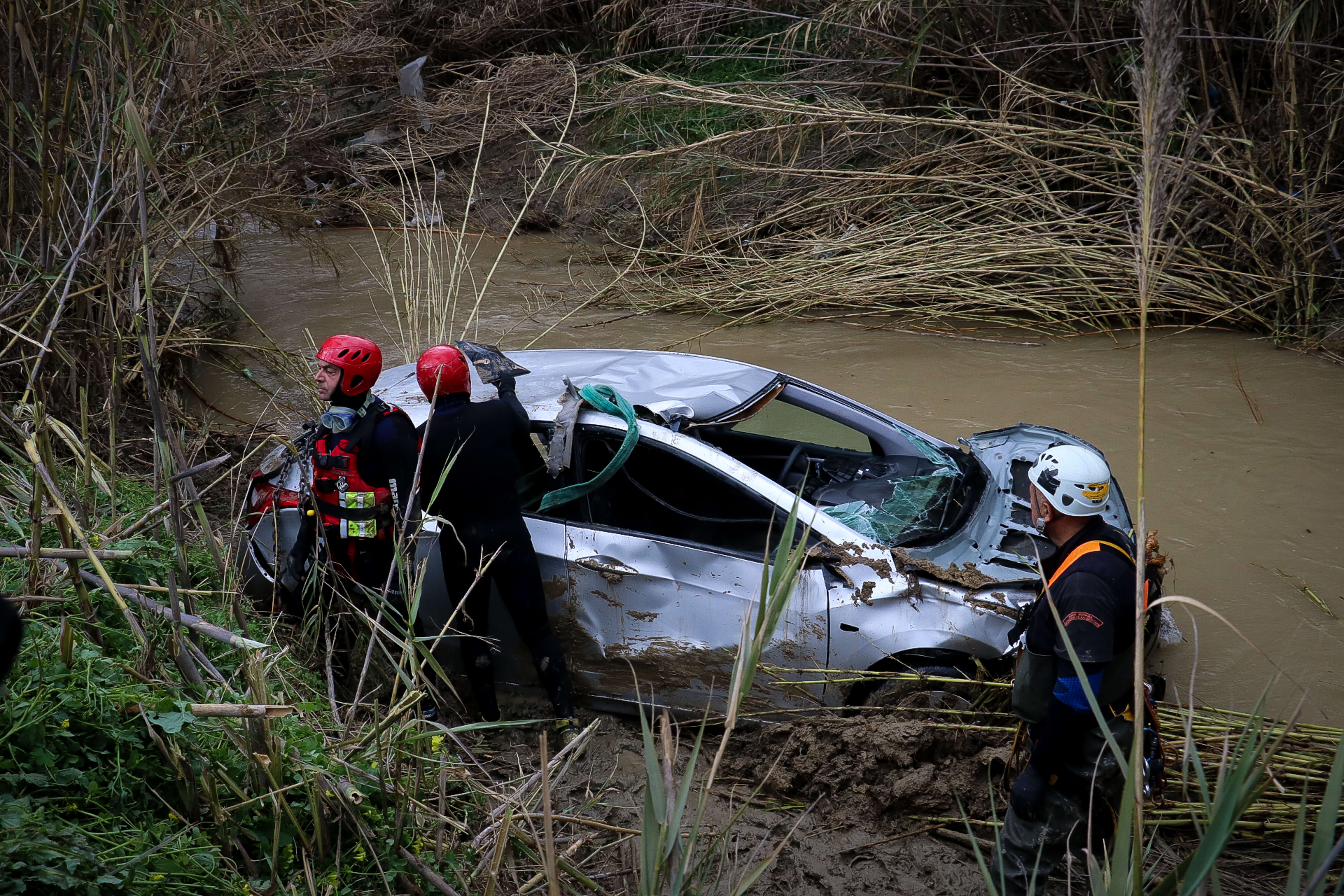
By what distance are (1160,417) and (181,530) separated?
289 inches

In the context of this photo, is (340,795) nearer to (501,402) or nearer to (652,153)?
(501,402)

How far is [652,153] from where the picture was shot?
926cm

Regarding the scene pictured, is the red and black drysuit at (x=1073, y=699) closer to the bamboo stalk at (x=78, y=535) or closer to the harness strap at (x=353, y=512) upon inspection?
the bamboo stalk at (x=78, y=535)

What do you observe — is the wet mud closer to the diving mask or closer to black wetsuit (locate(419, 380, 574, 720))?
black wetsuit (locate(419, 380, 574, 720))

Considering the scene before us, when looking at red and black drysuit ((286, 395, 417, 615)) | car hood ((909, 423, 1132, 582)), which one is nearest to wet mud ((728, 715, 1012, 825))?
car hood ((909, 423, 1132, 582))

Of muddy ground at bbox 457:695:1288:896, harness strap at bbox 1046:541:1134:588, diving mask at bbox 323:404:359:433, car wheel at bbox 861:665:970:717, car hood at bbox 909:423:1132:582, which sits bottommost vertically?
muddy ground at bbox 457:695:1288:896

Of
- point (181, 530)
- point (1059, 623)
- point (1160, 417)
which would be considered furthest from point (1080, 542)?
point (1160, 417)

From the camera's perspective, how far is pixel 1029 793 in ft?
9.98

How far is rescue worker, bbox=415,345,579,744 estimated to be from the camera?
3971 mm

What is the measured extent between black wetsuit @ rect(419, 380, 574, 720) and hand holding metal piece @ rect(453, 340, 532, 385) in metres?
0.39

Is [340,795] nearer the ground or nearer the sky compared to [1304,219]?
nearer the ground

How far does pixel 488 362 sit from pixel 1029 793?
118 inches

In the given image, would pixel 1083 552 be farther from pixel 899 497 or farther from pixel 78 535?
pixel 78 535

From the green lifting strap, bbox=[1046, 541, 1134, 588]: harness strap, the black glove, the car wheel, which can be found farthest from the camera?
the green lifting strap
